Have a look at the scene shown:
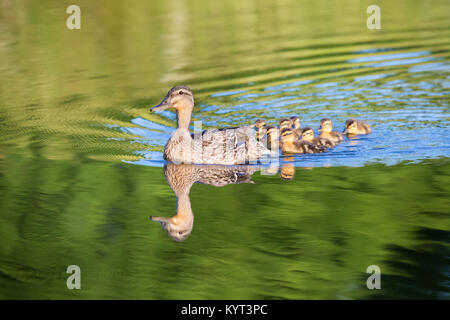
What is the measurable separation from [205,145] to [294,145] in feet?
3.12

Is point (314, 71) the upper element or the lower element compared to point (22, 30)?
lower

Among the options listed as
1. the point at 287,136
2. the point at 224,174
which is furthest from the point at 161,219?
the point at 287,136

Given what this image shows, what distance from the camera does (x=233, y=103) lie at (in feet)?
33.1

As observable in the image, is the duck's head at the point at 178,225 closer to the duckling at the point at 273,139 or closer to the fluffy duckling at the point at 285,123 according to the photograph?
the duckling at the point at 273,139

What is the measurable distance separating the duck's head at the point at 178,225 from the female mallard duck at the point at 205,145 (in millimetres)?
1767

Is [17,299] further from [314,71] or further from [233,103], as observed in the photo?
[314,71]

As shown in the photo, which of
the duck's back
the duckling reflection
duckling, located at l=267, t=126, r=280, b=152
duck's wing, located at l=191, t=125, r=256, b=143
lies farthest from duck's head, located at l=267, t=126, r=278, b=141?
the duckling reflection

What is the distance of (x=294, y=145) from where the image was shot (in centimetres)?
809

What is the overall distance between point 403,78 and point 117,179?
533 cm

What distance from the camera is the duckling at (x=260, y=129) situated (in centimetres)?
853

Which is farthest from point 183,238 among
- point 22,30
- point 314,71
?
point 22,30

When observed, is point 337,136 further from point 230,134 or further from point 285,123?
point 230,134

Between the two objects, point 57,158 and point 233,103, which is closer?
point 57,158

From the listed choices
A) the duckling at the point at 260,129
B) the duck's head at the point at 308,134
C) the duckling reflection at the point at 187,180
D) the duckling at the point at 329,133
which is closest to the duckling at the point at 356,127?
the duckling at the point at 329,133
